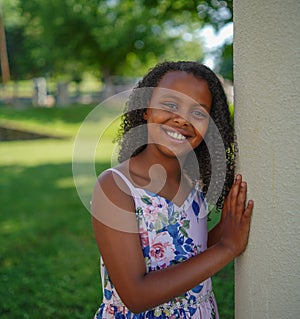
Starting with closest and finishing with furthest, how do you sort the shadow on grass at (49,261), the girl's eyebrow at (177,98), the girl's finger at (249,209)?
the girl's finger at (249,209) → the girl's eyebrow at (177,98) → the shadow on grass at (49,261)

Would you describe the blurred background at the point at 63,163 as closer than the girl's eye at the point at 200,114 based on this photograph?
No

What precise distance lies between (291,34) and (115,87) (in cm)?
2695

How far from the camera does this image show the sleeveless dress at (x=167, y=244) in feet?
5.50

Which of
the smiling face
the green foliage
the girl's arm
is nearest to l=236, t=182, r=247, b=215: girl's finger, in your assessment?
the girl's arm

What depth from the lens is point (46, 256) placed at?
185 inches

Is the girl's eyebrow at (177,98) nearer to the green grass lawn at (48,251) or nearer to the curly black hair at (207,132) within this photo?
the curly black hair at (207,132)

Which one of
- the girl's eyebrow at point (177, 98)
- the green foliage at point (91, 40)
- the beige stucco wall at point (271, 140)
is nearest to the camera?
the beige stucco wall at point (271, 140)

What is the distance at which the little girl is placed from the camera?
1561 mm

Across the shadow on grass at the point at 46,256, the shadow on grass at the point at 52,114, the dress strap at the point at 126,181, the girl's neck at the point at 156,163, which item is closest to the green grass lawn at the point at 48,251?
the shadow on grass at the point at 46,256

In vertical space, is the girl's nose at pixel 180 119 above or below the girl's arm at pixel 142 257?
above

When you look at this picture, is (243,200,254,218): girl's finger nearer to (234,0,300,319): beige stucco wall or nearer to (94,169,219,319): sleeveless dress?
(234,0,300,319): beige stucco wall

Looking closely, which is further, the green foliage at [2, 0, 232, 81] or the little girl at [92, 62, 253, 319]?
the green foliage at [2, 0, 232, 81]

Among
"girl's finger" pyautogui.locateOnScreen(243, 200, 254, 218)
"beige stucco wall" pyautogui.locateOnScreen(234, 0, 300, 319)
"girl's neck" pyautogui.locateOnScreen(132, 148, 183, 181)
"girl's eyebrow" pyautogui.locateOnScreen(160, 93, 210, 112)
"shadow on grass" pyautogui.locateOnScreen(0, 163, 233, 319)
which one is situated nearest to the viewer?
"beige stucco wall" pyautogui.locateOnScreen(234, 0, 300, 319)

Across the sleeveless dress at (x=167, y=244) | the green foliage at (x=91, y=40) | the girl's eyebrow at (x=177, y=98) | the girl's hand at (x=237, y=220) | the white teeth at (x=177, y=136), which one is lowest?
the green foliage at (x=91, y=40)
